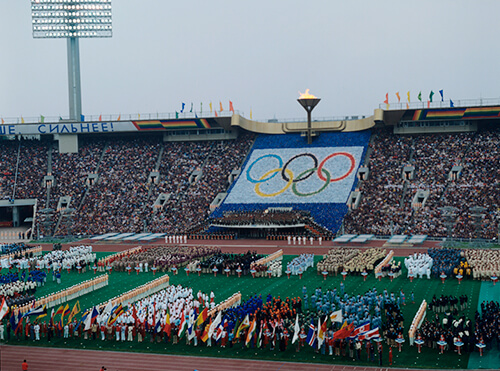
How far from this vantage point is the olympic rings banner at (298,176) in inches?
2211

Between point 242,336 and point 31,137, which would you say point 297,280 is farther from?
point 31,137

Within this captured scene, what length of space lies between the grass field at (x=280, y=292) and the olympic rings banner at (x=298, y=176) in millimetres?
15956

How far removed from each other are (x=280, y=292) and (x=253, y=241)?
783 inches

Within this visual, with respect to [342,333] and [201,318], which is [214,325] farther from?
[342,333]

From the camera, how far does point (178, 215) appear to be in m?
56.4

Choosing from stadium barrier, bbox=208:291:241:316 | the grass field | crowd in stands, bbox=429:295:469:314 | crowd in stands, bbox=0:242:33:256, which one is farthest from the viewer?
crowd in stands, bbox=0:242:33:256

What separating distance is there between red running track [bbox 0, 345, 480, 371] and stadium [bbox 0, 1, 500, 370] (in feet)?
0.37

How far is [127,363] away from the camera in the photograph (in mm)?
20844

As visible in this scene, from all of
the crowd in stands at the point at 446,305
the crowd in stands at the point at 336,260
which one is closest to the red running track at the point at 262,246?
the crowd in stands at the point at 336,260

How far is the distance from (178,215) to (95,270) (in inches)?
748

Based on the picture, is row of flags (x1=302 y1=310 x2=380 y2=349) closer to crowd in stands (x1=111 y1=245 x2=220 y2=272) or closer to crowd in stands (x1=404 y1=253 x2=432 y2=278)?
crowd in stands (x1=404 y1=253 x2=432 y2=278)

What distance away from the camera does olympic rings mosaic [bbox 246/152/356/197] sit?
57406 mm

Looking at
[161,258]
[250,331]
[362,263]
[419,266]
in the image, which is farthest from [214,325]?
[161,258]

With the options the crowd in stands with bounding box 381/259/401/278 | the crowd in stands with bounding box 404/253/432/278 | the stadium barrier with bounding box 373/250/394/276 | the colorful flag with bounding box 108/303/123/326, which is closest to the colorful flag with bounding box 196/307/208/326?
the colorful flag with bounding box 108/303/123/326
